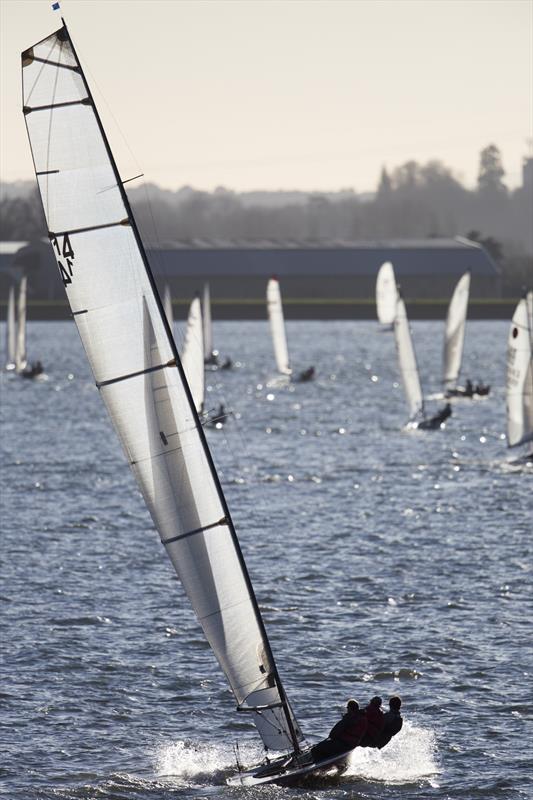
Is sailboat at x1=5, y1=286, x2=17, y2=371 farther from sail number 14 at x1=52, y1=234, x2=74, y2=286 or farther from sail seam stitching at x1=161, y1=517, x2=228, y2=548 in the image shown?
sail seam stitching at x1=161, y1=517, x2=228, y2=548

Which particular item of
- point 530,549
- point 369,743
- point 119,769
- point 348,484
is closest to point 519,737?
point 369,743

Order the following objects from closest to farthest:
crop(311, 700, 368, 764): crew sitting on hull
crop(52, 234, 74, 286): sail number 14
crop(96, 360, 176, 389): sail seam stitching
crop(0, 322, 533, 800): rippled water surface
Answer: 1. crop(52, 234, 74, 286): sail number 14
2. crop(96, 360, 176, 389): sail seam stitching
3. crop(311, 700, 368, 764): crew sitting on hull
4. crop(0, 322, 533, 800): rippled water surface

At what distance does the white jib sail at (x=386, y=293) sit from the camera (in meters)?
97.0

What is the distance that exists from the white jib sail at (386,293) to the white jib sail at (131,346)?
76.0 metres

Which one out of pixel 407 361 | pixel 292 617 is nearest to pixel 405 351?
pixel 407 361

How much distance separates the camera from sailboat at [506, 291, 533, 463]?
51438mm

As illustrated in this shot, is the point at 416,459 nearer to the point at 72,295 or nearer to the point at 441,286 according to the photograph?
the point at 72,295

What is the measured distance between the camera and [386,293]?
332 feet

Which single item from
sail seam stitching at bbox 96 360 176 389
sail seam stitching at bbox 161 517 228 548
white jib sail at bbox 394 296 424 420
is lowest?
white jib sail at bbox 394 296 424 420

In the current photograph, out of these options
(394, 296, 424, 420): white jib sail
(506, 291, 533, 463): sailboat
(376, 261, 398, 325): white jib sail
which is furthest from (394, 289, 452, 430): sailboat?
(376, 261, 398, 325): white jib sail

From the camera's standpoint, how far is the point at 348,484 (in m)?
50.8

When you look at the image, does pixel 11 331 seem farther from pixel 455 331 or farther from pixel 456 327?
pixel 456 327

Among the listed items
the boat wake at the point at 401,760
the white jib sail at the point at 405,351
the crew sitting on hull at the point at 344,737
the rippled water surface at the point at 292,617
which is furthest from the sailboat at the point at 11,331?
the crew sitting on hull at the point at 344,737

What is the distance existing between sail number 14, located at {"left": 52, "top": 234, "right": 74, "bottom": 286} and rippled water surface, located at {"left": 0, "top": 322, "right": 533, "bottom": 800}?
7.34 meters
